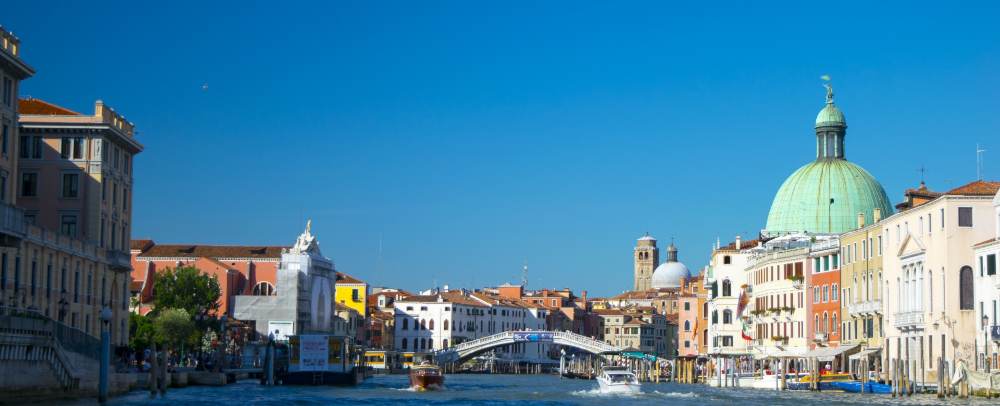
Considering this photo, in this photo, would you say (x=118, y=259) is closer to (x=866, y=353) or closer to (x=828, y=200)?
(x=866, y=353)

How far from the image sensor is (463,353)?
103750 mm

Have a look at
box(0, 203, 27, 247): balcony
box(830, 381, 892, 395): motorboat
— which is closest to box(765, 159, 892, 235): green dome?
box(830, 381, 892, 395): motorboat

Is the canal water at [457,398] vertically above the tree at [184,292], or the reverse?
the tree at [184,292]

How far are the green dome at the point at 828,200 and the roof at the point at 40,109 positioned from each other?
1525 inches

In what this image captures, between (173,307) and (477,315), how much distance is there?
193ft

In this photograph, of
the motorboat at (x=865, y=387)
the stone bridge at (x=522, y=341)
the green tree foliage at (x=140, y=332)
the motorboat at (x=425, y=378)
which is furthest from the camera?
the stone bridge at (x=522, y=341)

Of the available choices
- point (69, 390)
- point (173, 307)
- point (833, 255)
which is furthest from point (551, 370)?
point (69, 390)

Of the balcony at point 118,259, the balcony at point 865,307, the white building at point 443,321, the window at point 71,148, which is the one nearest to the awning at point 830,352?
the balcony at point 865,307

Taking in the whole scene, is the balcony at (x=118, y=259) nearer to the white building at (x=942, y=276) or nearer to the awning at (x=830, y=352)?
the awning at (x=830, y=352)

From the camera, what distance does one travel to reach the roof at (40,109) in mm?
52031

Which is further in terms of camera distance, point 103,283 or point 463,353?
point 463,353

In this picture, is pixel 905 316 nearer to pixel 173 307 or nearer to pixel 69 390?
pixel 69 390

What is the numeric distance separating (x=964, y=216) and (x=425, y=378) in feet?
77.5

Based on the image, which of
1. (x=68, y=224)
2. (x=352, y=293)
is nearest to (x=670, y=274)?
(x=352, y=293)
